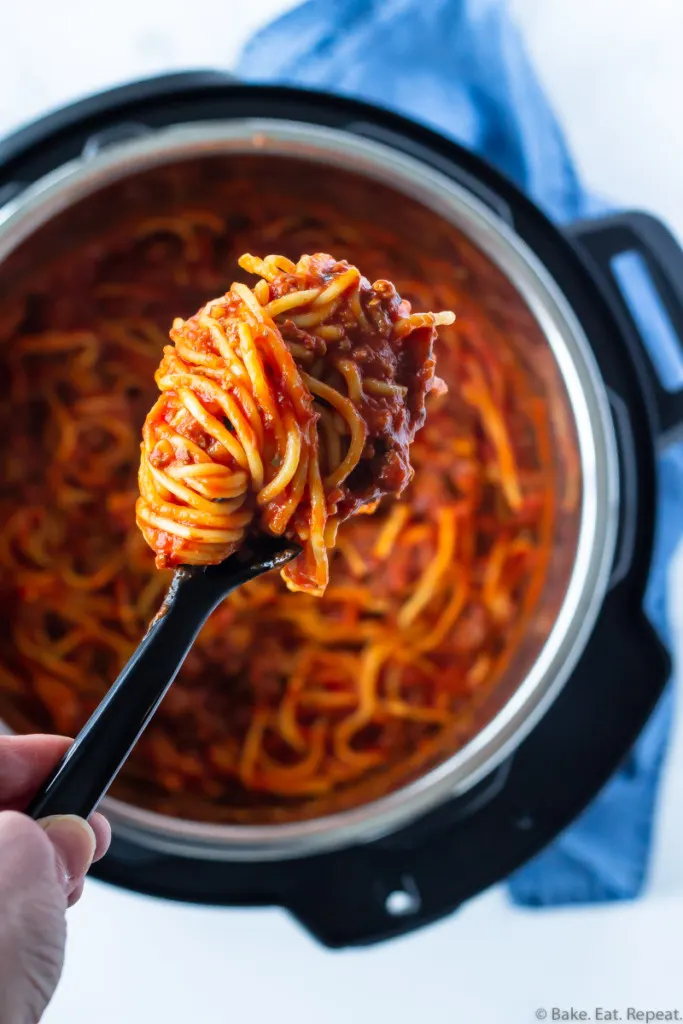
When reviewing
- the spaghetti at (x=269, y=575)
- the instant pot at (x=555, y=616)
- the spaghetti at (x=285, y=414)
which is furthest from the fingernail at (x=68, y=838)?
the spaghetti at (x=269, y=575)

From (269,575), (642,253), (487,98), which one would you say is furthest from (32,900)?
(487,98)

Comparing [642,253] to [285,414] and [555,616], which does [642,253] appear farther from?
[285,414]

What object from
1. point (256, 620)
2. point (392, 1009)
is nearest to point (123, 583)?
point (256, 620)

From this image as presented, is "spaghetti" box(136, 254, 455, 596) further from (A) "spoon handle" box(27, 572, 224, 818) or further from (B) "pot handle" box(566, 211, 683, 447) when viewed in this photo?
(B) "pot handle" box(566, 211, 683, 447)

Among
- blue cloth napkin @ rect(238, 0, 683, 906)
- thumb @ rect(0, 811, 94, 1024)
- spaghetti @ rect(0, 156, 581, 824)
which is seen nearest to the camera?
thumb @ rect(0, 811, 94, 1024)

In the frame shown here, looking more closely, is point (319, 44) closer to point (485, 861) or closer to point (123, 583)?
point (123, 583)

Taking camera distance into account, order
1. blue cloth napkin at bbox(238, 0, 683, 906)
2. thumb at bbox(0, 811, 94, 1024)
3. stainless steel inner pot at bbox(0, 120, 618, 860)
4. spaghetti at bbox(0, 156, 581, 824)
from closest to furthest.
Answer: thumb at bbox(0, 811, 94, 1024) < stainless steel inner pot at bbox(0, 120, 618, 860) < spaghetti at bbox(0, 156, 581, 824) < blue cloth napkin at bbox(238, 0, 683, 906)

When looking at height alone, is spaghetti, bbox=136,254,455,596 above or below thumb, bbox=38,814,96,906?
above

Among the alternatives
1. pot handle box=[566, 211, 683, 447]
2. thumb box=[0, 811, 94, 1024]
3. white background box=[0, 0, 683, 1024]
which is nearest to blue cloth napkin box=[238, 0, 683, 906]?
white background box=[0, 0, 683, 1024]
